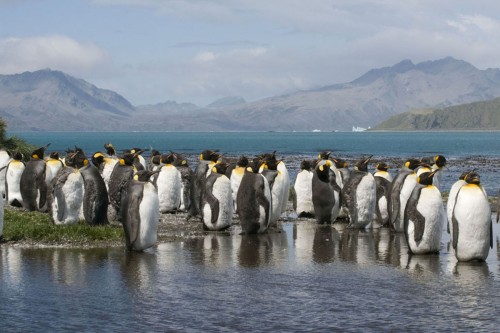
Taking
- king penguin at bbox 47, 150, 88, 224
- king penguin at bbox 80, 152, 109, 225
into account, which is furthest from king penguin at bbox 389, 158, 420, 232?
king penguin at bbox 47, 150, 88, 224

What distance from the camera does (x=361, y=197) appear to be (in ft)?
61.5

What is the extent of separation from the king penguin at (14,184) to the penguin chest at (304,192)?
7227 mm

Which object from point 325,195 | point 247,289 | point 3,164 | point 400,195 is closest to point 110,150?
point 3,164

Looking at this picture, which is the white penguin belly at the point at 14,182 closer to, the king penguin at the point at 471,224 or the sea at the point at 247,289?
the sea at the point at 247,289

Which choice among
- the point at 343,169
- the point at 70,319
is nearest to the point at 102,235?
the point at 70,319

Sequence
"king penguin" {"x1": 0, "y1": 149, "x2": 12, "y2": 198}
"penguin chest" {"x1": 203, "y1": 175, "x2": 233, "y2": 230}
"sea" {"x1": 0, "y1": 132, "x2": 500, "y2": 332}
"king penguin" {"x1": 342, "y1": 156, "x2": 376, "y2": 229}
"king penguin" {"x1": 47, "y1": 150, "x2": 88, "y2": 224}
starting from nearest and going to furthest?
"sea" {"x1": 0, "y1": 132, "x2": 500, "y2": 332}, "king penguin" {"x1": 47, "y1": 150, "x2": 88, "y2": 224}, "penguin chest" {"x1": 203, "y1": 175, "x2": 233, "y2": 230}, "king penguin" {"x1": 342, "y1": 156, "x2": 376, "y2": 229}, "king penguin" {"x1": 0, "y1": 149, "x2": 12, "y2": 198}

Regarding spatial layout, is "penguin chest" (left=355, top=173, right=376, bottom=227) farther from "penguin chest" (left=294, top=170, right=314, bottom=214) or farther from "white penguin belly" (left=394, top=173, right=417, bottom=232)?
"penguin chest" (left=294, top=170, right=314, bottom=214)

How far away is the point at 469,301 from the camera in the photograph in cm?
1070

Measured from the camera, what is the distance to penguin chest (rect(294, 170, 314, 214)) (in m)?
21.1

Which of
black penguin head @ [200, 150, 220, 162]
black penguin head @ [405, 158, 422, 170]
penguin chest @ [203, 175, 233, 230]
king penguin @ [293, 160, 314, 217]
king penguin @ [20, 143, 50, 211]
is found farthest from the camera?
king penguin @ [293, 160, 314, 217]

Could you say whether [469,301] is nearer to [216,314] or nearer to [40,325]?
[216,314]

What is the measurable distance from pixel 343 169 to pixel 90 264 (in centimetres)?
1045

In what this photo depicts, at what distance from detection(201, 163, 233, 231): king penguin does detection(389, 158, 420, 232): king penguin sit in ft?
12.0

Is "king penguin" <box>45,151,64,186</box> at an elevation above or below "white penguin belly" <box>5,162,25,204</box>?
above
